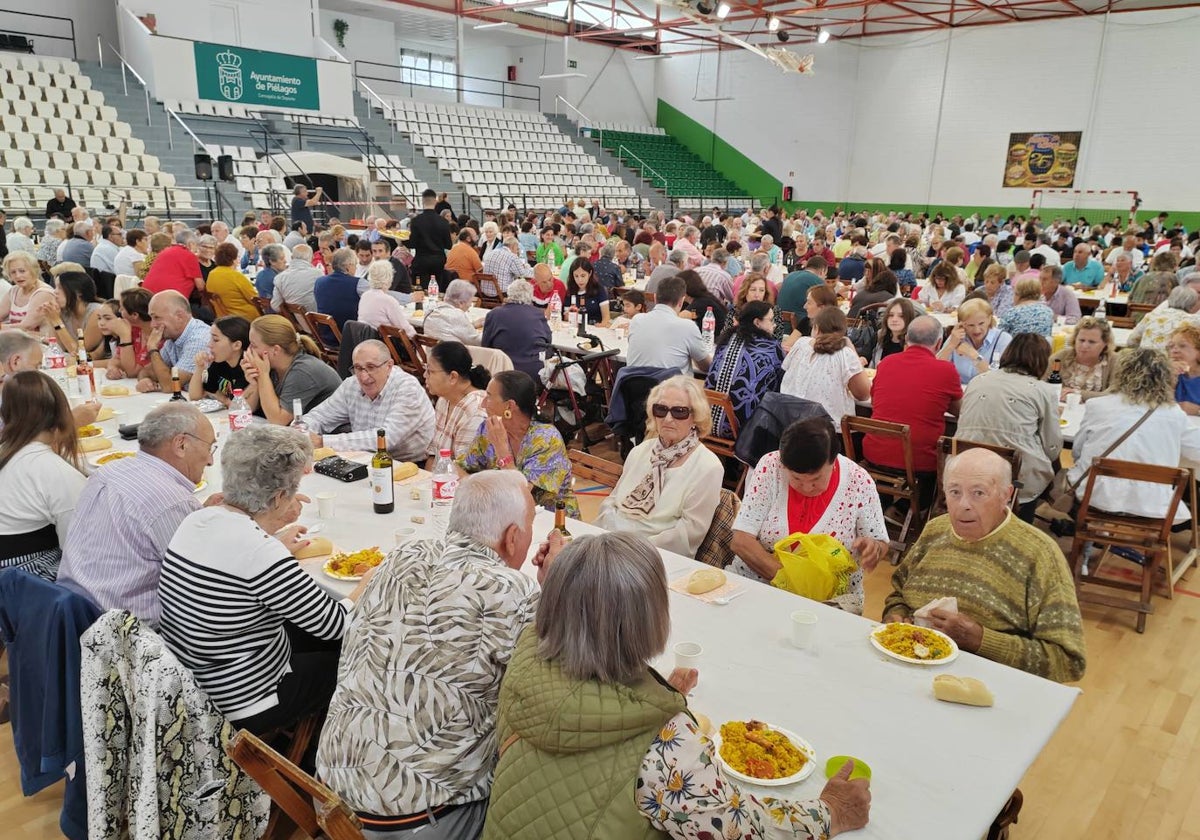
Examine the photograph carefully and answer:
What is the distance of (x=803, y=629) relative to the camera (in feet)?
7.04

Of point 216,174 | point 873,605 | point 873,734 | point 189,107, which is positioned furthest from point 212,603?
point 189,107

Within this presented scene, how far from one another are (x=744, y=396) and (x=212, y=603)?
3.32 metres

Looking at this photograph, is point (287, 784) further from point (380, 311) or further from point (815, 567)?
point (380, 311)

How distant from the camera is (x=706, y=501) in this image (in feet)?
10.0

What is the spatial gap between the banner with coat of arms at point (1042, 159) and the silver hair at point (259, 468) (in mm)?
21426

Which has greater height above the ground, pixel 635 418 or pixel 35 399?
pixel 35 399

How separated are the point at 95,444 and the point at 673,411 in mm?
2710

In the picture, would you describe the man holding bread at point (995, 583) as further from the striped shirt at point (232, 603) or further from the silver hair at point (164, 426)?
the silver hair at point (164, 426)

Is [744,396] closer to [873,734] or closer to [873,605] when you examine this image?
[873,605]

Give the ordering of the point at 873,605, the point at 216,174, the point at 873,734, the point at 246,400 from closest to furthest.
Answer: the point at 873,734 → the point at 873,605 → the point at 246,400 → the point at 216,174

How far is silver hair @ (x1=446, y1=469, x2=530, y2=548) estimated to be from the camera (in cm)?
185

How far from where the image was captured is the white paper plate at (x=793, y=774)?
1618 mm

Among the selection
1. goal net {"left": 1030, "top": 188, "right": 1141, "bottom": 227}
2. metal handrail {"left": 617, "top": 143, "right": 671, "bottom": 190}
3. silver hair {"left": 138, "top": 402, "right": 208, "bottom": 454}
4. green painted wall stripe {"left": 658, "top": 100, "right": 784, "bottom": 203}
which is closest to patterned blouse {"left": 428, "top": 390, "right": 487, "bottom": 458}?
silver hair {"left": 138, "top": 402, "right": 208, "bottom": 454}

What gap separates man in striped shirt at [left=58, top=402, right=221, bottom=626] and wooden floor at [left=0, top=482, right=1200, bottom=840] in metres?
0.83
